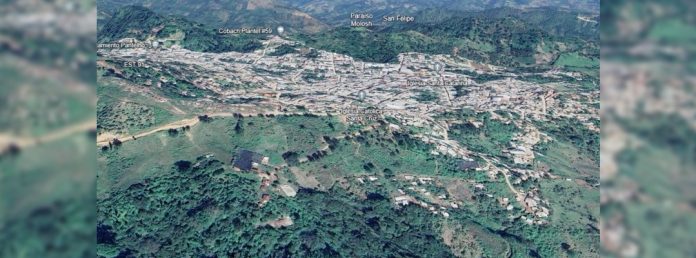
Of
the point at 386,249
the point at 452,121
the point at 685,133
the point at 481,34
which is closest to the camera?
the point at 685,133

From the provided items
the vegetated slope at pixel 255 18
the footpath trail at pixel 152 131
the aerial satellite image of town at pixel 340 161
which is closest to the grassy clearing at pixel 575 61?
the aerial satellite image of town at pixel 340 161

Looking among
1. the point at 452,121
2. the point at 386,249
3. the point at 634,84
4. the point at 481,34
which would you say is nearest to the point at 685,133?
the point at 634,84

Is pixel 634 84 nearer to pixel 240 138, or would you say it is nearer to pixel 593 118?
pixel 240 138

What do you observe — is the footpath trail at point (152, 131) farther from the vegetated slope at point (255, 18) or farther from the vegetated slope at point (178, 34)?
the vegetated slope at point (255, 18)

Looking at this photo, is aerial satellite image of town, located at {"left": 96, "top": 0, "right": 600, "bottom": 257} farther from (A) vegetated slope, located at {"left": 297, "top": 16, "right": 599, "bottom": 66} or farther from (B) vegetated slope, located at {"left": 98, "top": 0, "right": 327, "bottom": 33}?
(B) vegetated slope, located at {"left": 98, "top": 0, "right": 327, "bottom": 33}

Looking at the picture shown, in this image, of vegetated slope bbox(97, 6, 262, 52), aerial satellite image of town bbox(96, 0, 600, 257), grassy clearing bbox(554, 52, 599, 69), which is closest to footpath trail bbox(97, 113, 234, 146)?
aerial satellite image of town bbox(96, 0, 600, 257)

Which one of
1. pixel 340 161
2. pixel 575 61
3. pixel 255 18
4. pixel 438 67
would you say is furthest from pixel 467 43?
pixel 255 18
